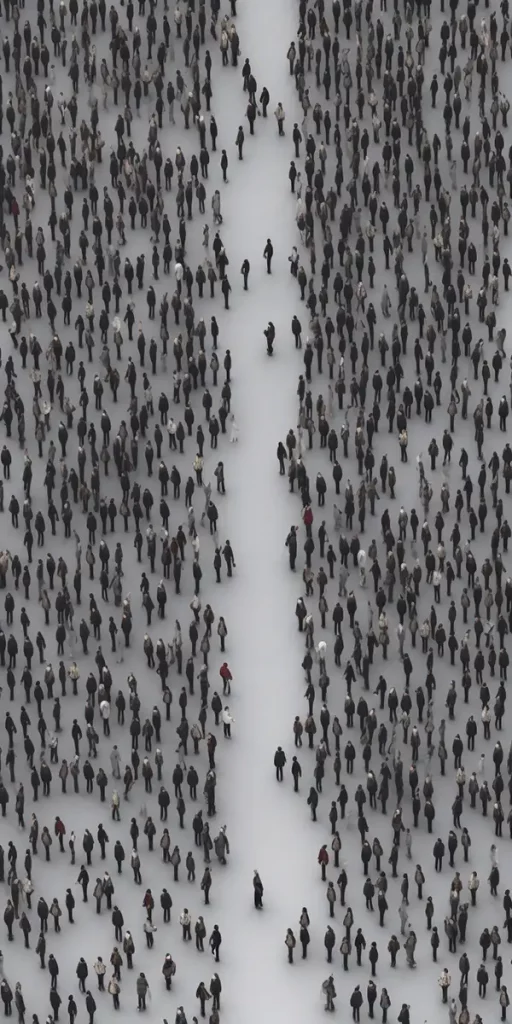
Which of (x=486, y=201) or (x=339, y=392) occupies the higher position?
(x=486, y=201)

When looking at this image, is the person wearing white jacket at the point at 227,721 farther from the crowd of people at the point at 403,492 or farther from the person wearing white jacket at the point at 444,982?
the person wearing white jacket at the point at 444,982

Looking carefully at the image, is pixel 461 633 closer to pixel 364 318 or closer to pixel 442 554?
pixel 442 554

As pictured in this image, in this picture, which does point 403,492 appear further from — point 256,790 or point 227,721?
point 256,790

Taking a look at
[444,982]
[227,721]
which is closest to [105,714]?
[227,721]

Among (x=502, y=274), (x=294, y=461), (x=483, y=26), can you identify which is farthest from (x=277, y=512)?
(x=483, y=26)

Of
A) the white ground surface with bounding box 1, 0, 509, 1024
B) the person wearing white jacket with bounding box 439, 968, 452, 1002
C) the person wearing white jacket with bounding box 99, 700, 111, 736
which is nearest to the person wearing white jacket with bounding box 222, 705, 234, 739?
the white ground surface with bounding box 1, 0, 509, 1024

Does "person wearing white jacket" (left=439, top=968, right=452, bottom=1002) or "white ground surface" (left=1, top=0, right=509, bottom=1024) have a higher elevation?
"white ground surface" (left=1, top=0, right=509, bottom=1024)

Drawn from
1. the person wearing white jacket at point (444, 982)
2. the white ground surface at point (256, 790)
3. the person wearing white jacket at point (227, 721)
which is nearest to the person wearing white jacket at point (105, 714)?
the white ground surface at point (256, 790)

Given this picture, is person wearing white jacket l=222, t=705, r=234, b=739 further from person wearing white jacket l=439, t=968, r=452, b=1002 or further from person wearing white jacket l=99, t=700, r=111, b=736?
person wearing white jacket l=439, t=968, r=452, b=1002
